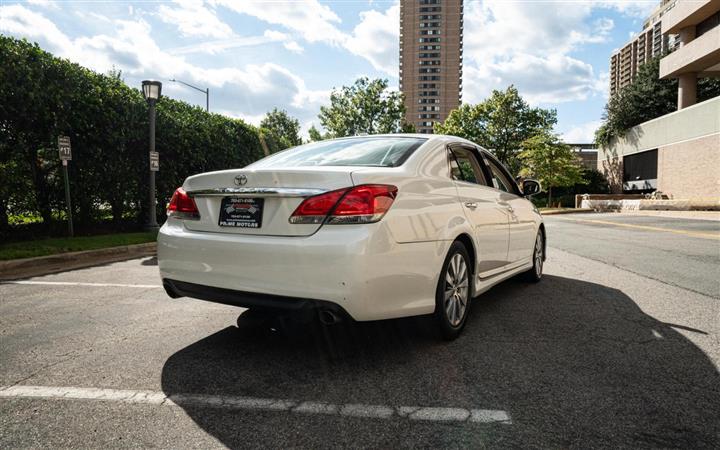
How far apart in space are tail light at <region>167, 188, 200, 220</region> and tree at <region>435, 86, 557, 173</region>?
55.8m

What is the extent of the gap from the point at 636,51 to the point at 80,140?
109 metres

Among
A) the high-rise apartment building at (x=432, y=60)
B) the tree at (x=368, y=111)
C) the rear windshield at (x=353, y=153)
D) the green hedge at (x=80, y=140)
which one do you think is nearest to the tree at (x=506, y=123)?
the tree at (x=368, y=111)

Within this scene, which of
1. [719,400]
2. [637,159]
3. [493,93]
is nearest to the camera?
[719,400]

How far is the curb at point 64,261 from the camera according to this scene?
7.28m

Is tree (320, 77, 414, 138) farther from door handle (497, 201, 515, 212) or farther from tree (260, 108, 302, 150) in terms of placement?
door handle (497, 201, 515, 212)

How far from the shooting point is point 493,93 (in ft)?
193

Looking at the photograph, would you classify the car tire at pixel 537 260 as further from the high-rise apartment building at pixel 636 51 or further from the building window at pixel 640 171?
the high-rise apartment building at pixel 636 51

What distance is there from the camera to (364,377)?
291cm

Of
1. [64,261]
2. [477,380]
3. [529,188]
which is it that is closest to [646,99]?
[529,188]

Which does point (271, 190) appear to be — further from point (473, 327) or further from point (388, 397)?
point (473, 327)

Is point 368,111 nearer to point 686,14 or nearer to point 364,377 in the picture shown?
point 686,14

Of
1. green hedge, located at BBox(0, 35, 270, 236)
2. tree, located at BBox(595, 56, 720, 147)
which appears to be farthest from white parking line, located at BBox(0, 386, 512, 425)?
tree, located at BBox(595, 56, 720, 147)

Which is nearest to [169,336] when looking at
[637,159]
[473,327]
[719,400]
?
[473,327]

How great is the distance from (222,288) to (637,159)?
1735 inches
